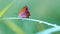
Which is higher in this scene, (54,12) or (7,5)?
(7,5)

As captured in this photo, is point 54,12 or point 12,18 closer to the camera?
point 54,12

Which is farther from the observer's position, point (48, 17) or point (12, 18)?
point (12, 18)

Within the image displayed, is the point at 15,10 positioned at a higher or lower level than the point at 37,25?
higher

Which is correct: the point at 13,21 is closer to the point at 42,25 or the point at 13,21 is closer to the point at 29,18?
the point at 29,18

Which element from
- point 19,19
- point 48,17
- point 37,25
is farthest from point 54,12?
point 19,19

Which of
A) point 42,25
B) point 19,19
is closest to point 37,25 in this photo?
point 42,25

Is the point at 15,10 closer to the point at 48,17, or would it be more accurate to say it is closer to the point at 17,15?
the point at 17,15
